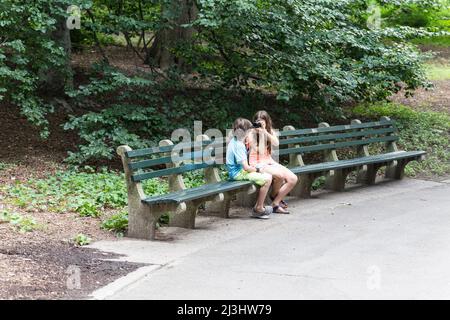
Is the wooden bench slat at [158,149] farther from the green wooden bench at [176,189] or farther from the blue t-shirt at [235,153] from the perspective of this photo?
the blue t-shirt at [235,153]

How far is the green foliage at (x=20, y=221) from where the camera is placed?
797 centimetres

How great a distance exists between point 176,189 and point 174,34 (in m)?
7.12

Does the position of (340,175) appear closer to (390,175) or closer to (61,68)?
(390,175)

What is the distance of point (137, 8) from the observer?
1332 centimetres

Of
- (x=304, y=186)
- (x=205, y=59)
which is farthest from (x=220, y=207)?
(x=205, y=59)

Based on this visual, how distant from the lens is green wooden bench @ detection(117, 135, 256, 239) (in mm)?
8016

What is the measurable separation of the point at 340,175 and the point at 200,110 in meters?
3.35

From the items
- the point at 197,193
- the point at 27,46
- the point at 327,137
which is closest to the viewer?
the point at 197,193

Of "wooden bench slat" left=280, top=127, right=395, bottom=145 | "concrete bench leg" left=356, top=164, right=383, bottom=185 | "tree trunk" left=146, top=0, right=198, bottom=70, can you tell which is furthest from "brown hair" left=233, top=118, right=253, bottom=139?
"tree trunk" left=146, top=0, right=198, bottom=70

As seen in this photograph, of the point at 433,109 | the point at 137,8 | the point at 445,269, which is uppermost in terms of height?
the point at 137,8

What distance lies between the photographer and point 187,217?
8.63 metres

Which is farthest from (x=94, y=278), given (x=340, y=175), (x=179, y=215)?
(x=340, y=175)

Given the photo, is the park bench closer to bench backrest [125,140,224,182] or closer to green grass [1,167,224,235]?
bench backrest [125,140,224,182]

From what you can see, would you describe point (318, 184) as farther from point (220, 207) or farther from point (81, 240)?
point (81, 240)
